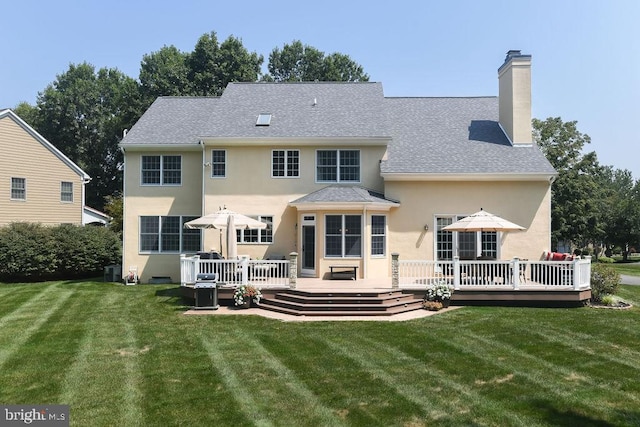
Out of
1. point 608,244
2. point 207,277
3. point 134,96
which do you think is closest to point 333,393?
point 207,277

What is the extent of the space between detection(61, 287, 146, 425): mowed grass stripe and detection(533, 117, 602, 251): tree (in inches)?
1369

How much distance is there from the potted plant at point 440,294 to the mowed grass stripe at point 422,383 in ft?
16.5

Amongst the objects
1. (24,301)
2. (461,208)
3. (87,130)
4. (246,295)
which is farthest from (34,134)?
→ (87,130)

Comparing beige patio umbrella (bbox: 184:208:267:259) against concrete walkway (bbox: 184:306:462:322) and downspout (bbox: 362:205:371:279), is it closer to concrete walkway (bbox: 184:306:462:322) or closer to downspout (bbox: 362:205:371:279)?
concrete walkway (bbox: 184:306:462:322)

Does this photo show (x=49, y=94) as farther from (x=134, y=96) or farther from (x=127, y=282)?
(x=127, y=282)

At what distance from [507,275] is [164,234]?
1371 centimetres

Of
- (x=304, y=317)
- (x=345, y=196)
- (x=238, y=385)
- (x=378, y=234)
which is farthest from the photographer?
(x=378, y=234)

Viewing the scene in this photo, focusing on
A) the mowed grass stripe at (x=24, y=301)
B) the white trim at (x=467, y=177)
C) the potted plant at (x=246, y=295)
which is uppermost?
the white trim at (x=467, y=177)

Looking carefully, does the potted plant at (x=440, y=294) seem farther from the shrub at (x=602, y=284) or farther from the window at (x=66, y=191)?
the window at (x=66, y=191)

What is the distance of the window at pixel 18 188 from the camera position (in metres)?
26.9

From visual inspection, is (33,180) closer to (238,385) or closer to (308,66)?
(238,385)

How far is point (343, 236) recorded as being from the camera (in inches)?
739

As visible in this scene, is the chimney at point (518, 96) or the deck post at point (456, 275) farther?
the chimney at point (518, 96)

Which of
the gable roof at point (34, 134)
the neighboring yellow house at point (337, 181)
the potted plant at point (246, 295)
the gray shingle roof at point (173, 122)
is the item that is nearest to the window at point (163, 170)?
the neighboring yellow house at point (337, 181)
